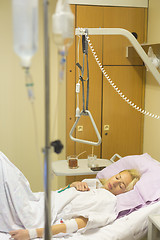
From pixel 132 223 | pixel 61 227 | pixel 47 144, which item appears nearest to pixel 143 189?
pixel 132 223

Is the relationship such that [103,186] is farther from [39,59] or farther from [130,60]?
[39,59]

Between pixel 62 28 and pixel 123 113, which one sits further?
pixel 123 113

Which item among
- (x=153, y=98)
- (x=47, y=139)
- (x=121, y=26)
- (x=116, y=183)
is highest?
(x=121, y=26)

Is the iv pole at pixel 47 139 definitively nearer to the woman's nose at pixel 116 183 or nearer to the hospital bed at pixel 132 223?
the hospital bed at pixel 132 223

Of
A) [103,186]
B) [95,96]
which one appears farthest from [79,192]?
[95,96]

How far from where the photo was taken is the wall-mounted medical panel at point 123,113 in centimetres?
324

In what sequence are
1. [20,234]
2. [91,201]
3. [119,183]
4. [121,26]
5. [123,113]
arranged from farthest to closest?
[123,113] → [121,26] → [119,183] → [91,201] → [20,234]

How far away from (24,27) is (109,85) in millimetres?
2522

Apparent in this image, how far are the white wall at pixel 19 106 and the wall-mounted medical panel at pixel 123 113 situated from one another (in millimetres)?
471

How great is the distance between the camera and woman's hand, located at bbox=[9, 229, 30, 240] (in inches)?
74.5

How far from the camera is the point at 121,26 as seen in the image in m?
3.16

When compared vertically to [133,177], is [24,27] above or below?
above

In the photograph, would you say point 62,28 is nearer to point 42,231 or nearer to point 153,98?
point 42,231

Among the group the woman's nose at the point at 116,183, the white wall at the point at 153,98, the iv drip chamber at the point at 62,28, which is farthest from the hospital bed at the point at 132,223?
the iv drip chamber at the point at 62,28
